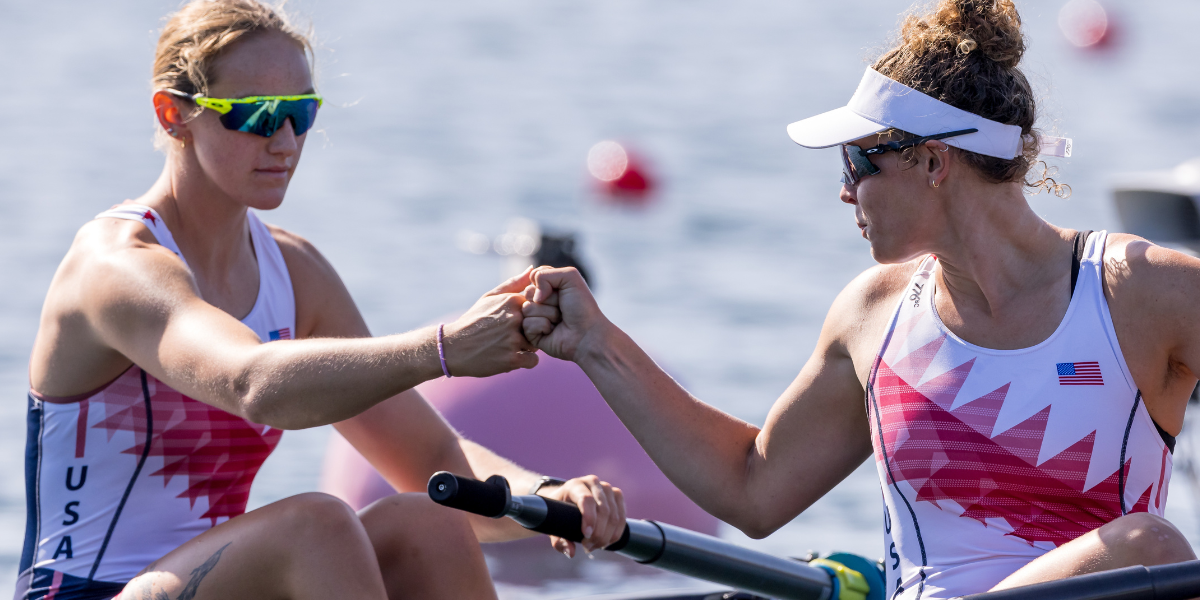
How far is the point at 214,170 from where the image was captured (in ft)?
8.93

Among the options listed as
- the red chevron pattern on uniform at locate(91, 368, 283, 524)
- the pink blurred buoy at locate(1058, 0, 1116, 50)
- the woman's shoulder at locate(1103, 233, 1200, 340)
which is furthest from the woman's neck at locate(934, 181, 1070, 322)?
the pink blurred buoy at locate(1058, 0, 1116, 50)

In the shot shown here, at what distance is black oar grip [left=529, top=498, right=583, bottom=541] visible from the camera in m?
2.51

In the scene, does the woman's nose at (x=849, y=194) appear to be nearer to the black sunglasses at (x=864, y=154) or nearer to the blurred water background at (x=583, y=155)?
the black sunglasses at (x=864, y=154)

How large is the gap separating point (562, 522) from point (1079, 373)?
0.98m

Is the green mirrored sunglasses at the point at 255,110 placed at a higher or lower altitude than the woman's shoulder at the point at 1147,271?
higher

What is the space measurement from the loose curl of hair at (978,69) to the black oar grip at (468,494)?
97 centimetres

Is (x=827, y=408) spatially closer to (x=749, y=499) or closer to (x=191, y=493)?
(x=749, y=499)

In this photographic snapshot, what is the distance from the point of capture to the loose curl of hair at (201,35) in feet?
8.82

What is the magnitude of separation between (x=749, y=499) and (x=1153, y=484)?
75cm

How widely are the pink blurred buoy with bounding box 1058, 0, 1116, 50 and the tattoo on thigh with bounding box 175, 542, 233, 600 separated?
20123mm

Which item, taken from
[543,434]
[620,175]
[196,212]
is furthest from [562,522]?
[620,175]

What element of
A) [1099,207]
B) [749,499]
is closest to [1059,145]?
[749,499]

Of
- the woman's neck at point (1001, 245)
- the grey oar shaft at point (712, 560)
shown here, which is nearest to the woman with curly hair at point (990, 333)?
the woman's neck at point (1001, 245)

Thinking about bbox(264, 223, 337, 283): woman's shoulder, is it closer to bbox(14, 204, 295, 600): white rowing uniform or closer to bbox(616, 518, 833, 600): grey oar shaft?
bbox(14, 204, 295, 600): white rowing uniform
